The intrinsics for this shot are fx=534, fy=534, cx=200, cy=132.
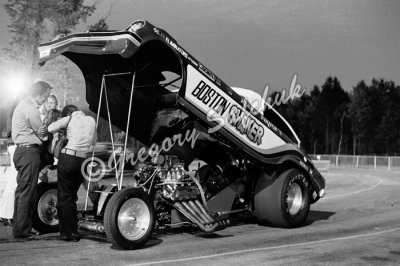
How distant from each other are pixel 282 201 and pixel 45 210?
12.7 ft

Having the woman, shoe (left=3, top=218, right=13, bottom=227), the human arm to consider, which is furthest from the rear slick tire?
shoe (left=3, top=218, right=13, bottom=227)

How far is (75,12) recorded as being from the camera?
25344 millimetres

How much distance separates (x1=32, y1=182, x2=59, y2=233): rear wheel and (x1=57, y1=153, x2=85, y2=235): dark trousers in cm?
86

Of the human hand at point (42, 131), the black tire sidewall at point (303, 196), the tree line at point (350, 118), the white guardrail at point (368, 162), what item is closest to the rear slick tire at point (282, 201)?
the black tire sidewall at point (303, 196)

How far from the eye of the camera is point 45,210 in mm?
8203

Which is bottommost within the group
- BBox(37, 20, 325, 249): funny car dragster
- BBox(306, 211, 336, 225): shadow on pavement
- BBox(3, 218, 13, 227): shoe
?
BBox(3, 218, 13, 227): shoe

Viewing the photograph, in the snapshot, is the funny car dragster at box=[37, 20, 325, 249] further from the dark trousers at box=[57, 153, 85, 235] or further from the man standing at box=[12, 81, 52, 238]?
the man standing at box=[12, 81, 52, 238]

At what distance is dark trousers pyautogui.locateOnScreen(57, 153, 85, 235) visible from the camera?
731 cm

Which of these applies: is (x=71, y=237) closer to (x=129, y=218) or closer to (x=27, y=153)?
(x=129, y=218)

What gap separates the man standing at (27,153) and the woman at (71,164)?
314 mm

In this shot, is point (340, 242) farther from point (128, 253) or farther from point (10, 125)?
point (10, 125)

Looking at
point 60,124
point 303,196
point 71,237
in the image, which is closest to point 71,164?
point 60,124

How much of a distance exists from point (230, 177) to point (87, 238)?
8.95ft

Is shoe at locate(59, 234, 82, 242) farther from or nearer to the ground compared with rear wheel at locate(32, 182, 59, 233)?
nearer to the ground
